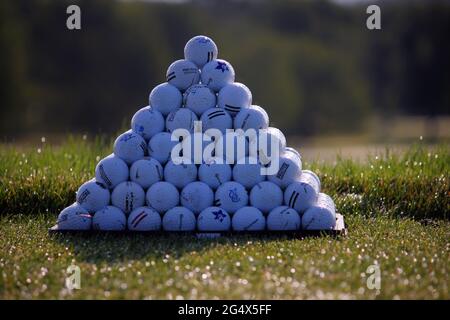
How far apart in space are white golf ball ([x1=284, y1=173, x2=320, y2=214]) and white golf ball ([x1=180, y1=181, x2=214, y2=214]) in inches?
30.4

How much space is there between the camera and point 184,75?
7.98 m

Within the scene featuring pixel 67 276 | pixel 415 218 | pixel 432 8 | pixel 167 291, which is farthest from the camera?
pixel 432 8

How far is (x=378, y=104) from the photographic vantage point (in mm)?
51938

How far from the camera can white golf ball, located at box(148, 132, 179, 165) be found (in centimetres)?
765

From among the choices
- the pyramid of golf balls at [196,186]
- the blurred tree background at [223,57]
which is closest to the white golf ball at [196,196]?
the pyramid of golf balls at [196,186]

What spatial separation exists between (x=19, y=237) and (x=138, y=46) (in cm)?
3216

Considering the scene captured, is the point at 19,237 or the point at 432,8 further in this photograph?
the point at 432,8

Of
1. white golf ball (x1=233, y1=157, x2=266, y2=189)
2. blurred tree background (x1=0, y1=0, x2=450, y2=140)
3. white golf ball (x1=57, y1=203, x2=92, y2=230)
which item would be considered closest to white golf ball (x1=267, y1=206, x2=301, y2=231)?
white golf ball (x1=233, y1=157, x2=266, y2=189)

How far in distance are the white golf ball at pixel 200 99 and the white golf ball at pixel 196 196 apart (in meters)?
0.81

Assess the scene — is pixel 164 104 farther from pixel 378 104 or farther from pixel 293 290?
pixel 378 104

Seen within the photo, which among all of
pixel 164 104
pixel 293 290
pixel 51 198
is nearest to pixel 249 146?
pixel 164 104

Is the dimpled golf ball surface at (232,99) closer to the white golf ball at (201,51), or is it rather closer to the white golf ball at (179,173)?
the white golf ball at (201,51)

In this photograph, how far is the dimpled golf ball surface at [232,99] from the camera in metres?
7.77

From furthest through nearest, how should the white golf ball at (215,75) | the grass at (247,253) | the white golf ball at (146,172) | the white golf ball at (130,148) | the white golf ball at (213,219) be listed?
the white golf ball at (215,75)
the white golf ball at (130,148)
the white golf ball at (146,172)
the white golf ball at (213,219)
the grass at (247,253)
